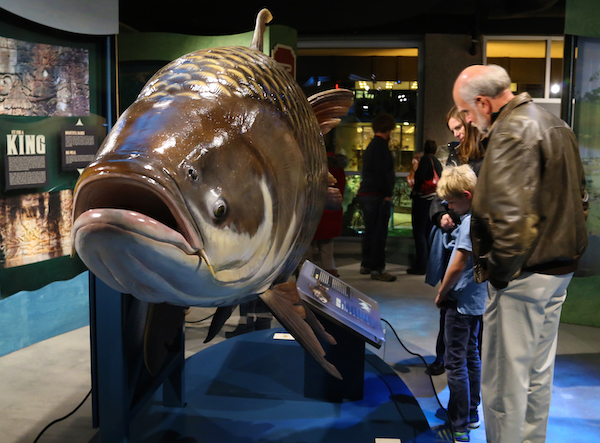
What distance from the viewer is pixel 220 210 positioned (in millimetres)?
755

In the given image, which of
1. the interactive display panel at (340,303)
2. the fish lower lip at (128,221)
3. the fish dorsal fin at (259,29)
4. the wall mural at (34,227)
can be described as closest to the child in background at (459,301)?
the interactive display panel at (340,303)

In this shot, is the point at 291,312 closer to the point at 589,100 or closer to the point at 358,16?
the point at 589,100

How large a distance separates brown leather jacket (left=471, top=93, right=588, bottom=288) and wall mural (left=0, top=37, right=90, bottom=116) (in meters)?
3.10

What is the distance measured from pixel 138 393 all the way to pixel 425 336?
2.56m

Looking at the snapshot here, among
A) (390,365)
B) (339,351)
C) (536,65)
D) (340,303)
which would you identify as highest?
(536,65)

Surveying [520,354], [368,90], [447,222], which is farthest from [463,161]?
[368,90]

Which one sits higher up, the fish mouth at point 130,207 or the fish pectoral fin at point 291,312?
the fish mouth at point 130,207

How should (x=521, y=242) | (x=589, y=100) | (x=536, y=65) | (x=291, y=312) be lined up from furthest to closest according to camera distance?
(x=536, y=65)
(x=589, y=100)
(x=521, y=242)
(x=291, y=312)

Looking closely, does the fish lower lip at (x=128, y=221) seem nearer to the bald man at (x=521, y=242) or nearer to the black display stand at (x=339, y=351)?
the black display stand at (x=339, y=351)

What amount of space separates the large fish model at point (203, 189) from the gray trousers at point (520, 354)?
1.16m

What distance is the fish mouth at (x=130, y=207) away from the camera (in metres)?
0.66

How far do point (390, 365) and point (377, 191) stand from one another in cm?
271

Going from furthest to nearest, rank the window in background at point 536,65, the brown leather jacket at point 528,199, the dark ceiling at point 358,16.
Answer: the window in background at point 536,65 < the dark ceiling at point 358,16 < the brown leather jacket at point 528,199

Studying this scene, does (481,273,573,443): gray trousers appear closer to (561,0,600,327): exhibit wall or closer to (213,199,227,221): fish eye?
(213,199,227,221): fish eye
